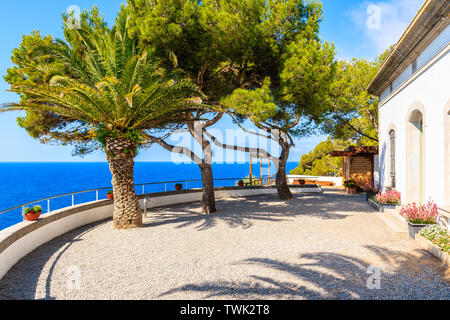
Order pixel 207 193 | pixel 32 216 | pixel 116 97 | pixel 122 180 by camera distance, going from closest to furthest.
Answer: pixel 32 216 < pixel 116 97 < pixel 122 180 < pixel 207 193

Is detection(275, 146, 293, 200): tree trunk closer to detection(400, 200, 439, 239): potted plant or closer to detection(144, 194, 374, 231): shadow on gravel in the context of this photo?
detection(144, 194, 374, 231): shadow on gravel

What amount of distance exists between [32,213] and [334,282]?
23.9ft

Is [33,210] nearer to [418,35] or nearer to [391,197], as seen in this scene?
[418,35]

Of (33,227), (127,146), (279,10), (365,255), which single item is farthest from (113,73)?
(365,255)

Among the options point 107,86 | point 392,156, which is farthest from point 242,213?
point 107,86

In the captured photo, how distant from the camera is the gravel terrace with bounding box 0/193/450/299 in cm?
430

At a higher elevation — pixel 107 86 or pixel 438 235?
pixel 107 86

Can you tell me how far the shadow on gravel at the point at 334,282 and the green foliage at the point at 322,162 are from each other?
28051 millimetres

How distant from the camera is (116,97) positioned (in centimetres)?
771

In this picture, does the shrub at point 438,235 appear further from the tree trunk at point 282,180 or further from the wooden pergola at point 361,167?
the wooden pergola at point 361,167

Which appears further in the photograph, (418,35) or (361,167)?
(361,167)

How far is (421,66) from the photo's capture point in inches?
293

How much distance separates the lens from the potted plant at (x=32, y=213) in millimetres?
6883

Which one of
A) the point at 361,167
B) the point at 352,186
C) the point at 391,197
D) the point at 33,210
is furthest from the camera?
the point at 361,167
